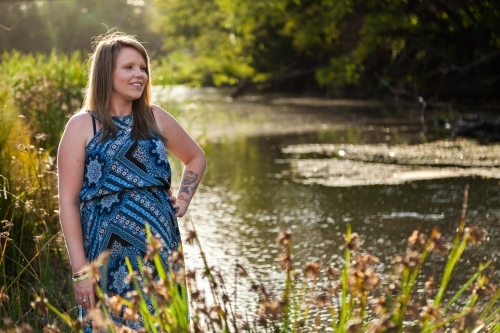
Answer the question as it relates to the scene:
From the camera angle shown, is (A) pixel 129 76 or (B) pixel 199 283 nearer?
(A) pixel 129 76

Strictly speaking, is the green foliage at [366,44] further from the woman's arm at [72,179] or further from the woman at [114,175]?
the woman's arm at [72,179]

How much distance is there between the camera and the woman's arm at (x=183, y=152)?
3385 mm

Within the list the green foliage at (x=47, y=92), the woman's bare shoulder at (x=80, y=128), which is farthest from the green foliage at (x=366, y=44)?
the woman's bare shoulder at (x=80, y=128)

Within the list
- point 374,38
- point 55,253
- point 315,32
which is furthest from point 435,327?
point 315,32

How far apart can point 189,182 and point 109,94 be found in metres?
0.58

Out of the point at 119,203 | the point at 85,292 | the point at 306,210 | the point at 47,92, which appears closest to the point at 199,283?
Result: the point at 119,203

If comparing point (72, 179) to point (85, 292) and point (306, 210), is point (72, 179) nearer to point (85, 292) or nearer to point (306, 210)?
point (85, 292)

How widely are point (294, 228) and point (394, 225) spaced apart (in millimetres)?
802

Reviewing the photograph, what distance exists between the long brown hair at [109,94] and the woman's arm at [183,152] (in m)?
0.09

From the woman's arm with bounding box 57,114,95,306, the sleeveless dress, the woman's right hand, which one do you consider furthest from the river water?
the woman's right hand

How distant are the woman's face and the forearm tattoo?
48 centimetres

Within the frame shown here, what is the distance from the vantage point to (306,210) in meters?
8.19

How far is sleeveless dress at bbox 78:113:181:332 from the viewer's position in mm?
3129

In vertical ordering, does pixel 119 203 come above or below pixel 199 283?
above
